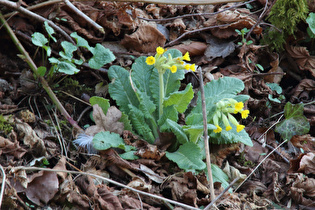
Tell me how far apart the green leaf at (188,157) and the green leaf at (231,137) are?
0.23m

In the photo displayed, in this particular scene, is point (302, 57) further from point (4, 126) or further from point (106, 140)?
point (4, 126)

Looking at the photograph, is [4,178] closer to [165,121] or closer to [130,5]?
[165,121]

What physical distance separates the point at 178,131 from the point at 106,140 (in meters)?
0.52

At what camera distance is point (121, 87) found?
2695mm

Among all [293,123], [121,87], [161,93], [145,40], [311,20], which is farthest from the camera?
[145,40]

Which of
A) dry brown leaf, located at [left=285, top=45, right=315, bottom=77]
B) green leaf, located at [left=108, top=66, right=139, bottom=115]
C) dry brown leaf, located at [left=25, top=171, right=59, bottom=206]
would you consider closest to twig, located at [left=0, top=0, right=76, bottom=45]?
green leaf, located at [left=108, top=66, right=139, bottom=115]

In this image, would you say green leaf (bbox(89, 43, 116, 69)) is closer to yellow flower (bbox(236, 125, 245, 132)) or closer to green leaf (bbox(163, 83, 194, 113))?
green leaf (bbox(163, 83, 194, 113))

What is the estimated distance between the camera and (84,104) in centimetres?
280

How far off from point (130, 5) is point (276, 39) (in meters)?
1.55

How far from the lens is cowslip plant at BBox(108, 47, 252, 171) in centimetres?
227

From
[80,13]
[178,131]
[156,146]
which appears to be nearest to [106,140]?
[156,146]

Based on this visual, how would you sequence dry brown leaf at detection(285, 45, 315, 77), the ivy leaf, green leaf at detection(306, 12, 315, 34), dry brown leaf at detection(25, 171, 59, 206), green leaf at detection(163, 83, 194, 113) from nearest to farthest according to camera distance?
dry brown leaf at detection(25, 171, 59, 206), green leaf at detection(163, 83, 194, 113), the ivy leaf, green leaf at detection(306, 12, 315, 34), dry brown leaf at detection(285, 45, 315, 77)

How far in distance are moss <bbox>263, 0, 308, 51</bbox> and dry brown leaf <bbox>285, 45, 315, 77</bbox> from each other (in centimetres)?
12

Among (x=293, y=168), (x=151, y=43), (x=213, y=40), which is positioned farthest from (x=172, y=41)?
(x=293, y=168)
